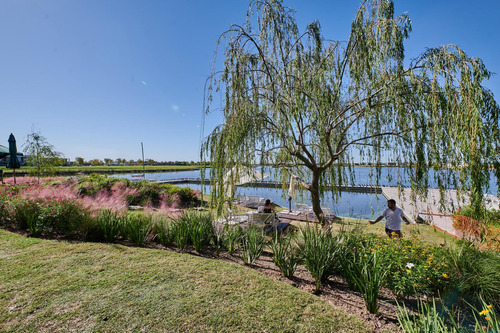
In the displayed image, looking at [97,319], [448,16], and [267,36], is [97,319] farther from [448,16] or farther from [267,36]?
[448,16]

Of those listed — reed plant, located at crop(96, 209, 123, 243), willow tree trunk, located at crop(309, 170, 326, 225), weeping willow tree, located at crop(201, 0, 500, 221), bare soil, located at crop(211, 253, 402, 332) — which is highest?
weeping willow tree, located at crop(201, 0, 500, 221)

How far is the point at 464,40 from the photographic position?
152 inches

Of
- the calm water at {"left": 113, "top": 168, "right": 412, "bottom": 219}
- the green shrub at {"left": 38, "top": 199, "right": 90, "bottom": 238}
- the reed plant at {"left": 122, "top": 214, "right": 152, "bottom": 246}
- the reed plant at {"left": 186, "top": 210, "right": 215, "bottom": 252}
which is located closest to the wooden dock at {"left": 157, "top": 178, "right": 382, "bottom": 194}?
the calm water at {"left": 113, "top": 168, "right": 412, "bottom": 219}

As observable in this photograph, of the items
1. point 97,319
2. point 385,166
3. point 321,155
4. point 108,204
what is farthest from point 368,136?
point 108,204

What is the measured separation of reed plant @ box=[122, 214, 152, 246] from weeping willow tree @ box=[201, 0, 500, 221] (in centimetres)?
226

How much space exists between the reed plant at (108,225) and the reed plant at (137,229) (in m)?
0.17

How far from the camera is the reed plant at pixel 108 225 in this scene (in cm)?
541

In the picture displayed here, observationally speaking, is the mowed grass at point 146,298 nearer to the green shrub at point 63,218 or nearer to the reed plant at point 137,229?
the reed plant at point 137,229

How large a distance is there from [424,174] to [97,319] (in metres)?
5.47

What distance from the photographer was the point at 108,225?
5.48 metres

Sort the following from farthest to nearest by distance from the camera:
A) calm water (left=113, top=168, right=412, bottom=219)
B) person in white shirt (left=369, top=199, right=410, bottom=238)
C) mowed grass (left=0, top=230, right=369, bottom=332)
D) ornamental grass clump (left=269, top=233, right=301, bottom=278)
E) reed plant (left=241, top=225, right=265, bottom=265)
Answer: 1. calm water (left=113, top=168, right=412, bottom=219)
2. person in white shirt (left=369, top=199, right=410, bottom=238)
3. reed plant (left=241, top=225, right=265, bottom=265)
4. ornamental grass clump (left=269, top=233, right=301, bottom=278)
5. mowed grass (left=0, top=230, right=369, bottom=332)

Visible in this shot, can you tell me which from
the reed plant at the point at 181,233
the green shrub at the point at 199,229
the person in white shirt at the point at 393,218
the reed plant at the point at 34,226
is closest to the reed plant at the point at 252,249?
the green shrub at the point at 199,229

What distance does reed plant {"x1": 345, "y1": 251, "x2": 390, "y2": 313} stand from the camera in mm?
2898

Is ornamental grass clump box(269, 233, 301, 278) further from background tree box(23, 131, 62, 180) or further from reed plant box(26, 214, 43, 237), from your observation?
background tree box(23, 131, 62, 180)
